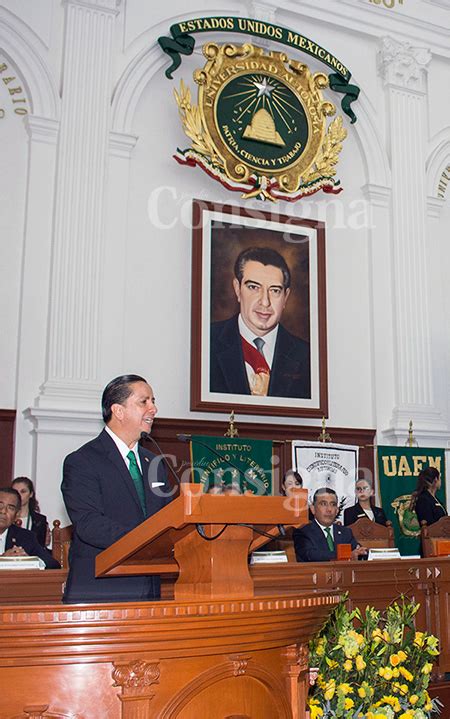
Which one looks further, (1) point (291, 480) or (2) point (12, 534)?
(1) point (291, 480)

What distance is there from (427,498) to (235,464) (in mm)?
2153

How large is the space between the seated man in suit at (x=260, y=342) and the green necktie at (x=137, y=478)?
5.86 meters

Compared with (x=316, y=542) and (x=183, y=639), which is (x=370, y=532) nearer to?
(x=316, y=542)

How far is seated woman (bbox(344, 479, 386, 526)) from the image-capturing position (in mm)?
8570

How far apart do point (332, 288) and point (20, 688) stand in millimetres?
8584

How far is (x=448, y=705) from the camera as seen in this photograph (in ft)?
17.4

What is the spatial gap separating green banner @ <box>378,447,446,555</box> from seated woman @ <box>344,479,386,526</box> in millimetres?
698

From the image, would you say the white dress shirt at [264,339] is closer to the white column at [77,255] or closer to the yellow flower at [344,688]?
the white column at [77,255]

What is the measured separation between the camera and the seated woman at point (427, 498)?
29.0 feet

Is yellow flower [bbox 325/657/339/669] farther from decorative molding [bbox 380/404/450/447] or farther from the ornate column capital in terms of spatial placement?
the ornate column capital

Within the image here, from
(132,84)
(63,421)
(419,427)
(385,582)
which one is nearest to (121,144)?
(132,84)

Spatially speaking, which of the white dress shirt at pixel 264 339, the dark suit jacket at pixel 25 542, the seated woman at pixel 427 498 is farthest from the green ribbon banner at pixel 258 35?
the dark suit jacket at pixel 25 542

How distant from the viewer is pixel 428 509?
29.1 feet

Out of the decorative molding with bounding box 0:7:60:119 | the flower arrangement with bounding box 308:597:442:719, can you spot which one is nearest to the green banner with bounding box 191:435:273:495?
the decorative molding with bounding box 0:7:60:119
